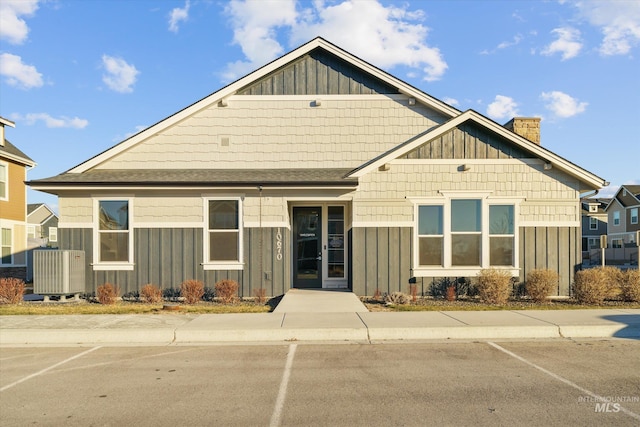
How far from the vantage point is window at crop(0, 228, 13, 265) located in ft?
72.5

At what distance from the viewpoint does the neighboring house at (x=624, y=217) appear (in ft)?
174

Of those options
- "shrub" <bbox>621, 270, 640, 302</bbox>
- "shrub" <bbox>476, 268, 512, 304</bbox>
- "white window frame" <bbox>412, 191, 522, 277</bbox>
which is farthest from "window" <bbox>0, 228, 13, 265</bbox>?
"shrub" <bbox>621, 270, 640, 302</bbox>

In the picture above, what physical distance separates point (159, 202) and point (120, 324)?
A: 5016mm

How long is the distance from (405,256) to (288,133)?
541cm

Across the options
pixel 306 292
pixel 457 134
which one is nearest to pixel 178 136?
pixel 306 292

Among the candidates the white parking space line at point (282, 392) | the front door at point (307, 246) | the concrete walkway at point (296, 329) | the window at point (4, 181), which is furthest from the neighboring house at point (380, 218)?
the window at point (4, 181)

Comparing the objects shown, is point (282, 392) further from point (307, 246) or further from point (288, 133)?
point (288, 133)

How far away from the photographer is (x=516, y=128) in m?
14.9

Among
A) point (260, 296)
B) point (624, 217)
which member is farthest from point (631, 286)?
point (624, 217)

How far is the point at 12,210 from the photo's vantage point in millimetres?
23125

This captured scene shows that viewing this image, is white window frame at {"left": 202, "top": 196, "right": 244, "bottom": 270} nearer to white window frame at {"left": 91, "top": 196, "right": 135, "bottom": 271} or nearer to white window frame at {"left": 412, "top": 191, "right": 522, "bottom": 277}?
white window frame at {"left": 91, "top": 196, "right": 135, "bottom": 271}

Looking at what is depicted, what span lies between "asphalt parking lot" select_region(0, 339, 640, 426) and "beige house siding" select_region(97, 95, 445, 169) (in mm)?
7685

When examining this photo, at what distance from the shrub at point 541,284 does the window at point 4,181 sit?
23.8 meters

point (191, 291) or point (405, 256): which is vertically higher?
point (405, 256)
